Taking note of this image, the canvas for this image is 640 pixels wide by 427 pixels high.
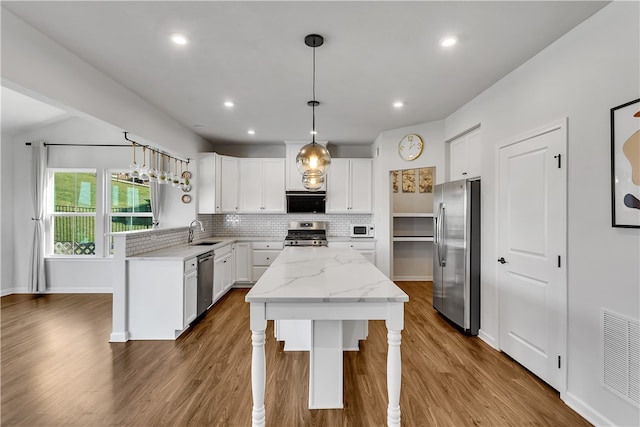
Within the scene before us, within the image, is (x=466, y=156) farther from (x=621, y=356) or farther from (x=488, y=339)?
(x=621, y=356)

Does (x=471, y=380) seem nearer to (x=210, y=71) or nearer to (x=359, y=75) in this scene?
(x=359, y=75)

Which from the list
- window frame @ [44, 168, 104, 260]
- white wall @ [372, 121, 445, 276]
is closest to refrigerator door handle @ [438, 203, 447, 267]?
white wall @ [372, 121, 445, 276]

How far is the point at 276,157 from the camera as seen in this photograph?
19.9 feet

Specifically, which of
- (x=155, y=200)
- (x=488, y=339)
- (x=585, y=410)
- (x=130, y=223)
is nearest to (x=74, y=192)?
(x=130, y=223)

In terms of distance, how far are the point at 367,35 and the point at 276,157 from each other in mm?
4019

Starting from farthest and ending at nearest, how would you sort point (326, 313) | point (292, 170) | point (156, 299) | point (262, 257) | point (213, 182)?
1. point (292, 170)
2. point (262, 257)
3. point (213, 182)
4. point (156, 299)
5. point (326, 313)

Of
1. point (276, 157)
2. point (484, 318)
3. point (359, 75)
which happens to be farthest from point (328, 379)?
point (276, 157)

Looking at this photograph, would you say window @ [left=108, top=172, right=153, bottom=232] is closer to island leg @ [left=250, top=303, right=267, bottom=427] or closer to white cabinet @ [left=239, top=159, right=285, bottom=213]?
white cabinet @ [left=239, top=159, right=285, bottom=213]

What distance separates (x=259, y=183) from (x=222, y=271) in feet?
6.00

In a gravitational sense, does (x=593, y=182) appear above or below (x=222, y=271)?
above

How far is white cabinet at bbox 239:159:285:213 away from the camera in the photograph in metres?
5.74

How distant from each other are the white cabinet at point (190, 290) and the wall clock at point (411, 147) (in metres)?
3.42

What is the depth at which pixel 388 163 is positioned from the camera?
4980mm

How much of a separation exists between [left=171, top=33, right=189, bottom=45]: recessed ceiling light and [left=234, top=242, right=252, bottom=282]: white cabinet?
12.1ft
